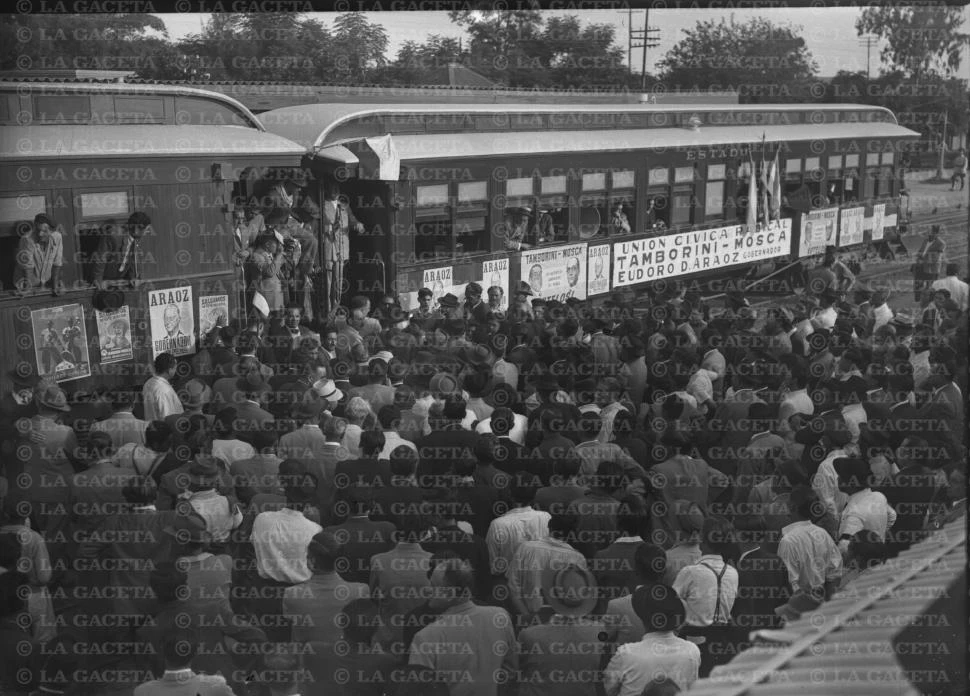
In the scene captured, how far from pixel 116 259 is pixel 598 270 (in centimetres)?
707

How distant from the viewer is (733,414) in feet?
23.4

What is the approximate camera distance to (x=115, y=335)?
31.2ft

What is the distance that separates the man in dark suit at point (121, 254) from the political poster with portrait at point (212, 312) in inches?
32.8

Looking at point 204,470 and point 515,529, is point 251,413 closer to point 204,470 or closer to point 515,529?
point 204,470

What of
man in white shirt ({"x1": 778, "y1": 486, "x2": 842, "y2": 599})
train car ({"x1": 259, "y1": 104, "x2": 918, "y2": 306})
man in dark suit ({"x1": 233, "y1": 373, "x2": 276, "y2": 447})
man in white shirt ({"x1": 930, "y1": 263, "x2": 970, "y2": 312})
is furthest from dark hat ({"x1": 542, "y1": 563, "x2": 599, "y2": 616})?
train car ({"x1": 259, "y1": 104, "x2": 918, "y2": 306})

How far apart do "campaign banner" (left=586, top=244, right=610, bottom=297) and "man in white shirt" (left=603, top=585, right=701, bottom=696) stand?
10368 millimetres

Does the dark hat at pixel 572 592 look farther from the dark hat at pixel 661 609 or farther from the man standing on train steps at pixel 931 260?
the man standing on train steps at pixel 931 260

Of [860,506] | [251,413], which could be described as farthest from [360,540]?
[860,506]

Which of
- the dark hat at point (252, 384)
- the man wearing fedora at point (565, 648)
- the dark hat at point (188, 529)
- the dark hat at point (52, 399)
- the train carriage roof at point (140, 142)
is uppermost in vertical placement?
the train carriage roof at point (140, 142)

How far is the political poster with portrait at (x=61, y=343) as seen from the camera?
8883 mm

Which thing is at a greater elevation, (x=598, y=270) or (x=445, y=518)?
(x=445, y=518)

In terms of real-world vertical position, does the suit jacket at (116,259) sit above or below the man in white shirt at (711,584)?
above

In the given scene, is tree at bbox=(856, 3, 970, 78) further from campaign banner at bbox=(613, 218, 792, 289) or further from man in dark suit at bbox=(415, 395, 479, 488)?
man in dark suit at bbox=(415, 395, 479, 488)

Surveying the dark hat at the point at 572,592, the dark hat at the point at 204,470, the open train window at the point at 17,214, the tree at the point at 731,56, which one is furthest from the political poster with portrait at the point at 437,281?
the tree at the point at 731,56
